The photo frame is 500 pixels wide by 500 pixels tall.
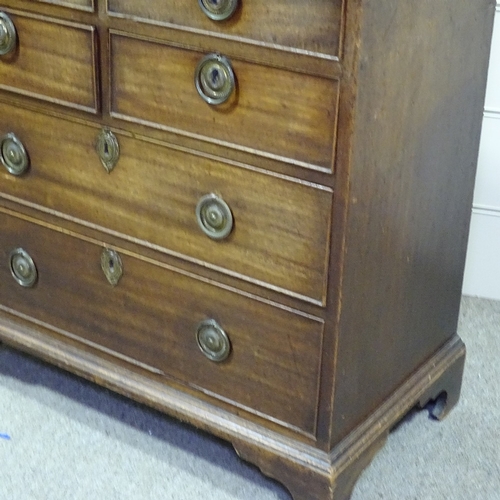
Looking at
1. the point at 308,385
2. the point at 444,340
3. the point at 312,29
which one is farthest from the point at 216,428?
the point at 312,29

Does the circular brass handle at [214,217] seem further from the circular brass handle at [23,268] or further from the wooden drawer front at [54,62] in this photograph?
the circular brass handle at [23,268]

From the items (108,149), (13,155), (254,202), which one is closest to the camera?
(254,202)

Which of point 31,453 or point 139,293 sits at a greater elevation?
point 139,293

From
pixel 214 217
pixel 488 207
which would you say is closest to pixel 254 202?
pixel 214 217

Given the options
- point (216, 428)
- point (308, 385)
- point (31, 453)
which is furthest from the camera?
point (31, 453)

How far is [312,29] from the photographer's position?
1143 millimetres

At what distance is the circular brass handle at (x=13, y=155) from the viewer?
5.05 feet

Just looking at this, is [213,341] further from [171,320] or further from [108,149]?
[108,149]

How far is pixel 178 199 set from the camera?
54.2 inches

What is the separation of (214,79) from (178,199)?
0.71 ft

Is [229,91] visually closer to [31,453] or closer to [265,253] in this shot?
[265,253]

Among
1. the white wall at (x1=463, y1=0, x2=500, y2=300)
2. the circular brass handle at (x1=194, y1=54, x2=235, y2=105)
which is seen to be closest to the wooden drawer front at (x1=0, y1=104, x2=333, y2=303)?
the circular brass handle at (x1=194, y1=54, x2=235, y2=105)

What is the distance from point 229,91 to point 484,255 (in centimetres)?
107

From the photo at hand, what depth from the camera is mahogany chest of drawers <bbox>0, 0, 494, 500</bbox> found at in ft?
3.95
